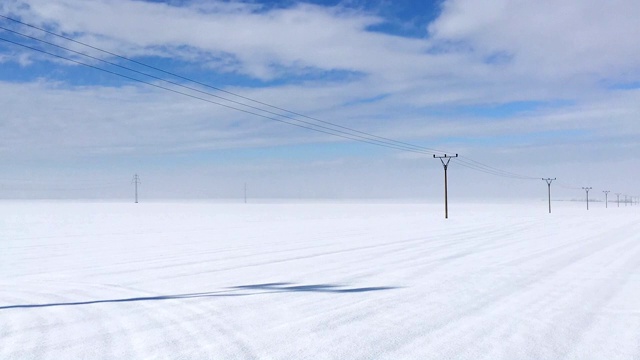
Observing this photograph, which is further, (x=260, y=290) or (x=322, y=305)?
(x=260, y=290)

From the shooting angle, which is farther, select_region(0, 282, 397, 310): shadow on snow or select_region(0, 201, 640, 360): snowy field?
select_region(0, 282, 397, 310): shadow on snow

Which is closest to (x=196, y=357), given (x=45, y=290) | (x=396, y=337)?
(x=396, y=337)

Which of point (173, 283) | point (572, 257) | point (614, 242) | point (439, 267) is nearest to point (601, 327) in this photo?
point (439, 267)

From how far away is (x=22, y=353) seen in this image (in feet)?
19.8

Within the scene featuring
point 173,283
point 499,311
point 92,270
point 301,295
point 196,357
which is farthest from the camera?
point 92,270

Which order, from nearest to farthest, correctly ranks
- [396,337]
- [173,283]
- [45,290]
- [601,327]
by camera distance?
[396,337], [601,327], [45,290], [173,283]

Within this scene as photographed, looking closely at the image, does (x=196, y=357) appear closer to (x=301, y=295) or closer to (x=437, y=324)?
(x=437, y=324)

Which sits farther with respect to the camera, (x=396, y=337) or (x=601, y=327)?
(x=601, y=327)

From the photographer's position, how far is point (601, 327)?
23.7 ft

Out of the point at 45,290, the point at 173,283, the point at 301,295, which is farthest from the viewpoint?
the point at 173,283

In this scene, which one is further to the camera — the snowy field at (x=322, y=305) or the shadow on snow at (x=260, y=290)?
the shadow on snow at (x=260, y=290)

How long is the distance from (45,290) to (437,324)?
7.51 metres

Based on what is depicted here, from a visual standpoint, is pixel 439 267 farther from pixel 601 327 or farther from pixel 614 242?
pixel 614 242

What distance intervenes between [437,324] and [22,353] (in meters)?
5.03
